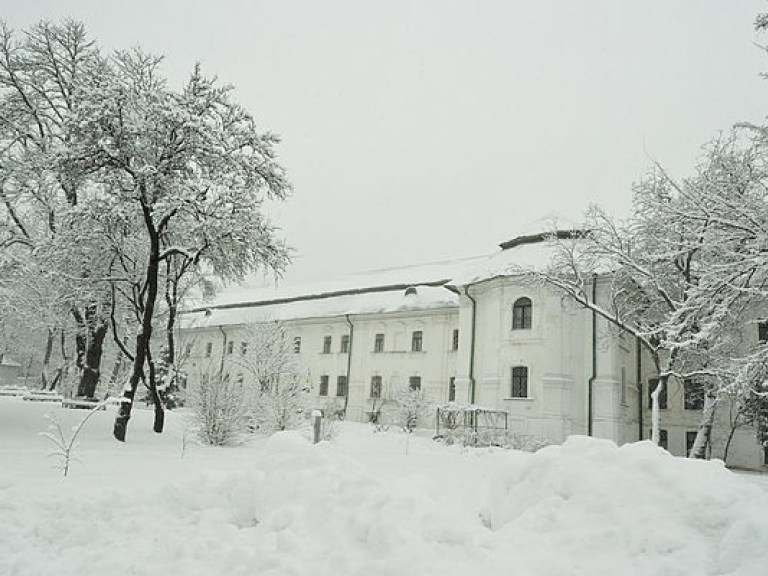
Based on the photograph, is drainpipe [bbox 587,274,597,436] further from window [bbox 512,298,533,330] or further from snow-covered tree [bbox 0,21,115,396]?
snow-covered tree [bbox 0,21,115,396]

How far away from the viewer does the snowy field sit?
4.78 m

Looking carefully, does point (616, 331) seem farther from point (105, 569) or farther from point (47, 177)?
point (105, 569)

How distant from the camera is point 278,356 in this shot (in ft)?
108

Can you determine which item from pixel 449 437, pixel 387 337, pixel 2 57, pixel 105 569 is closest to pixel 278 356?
pixel 387 337

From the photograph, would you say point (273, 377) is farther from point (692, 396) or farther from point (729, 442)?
point (729, 442)

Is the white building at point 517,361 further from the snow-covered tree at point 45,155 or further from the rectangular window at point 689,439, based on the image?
the snow-covered tree at point 45,155

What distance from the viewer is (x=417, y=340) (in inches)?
1425

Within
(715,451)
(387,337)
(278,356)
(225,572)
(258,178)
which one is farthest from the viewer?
(387,337)

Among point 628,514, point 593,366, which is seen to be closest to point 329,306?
point 593,366

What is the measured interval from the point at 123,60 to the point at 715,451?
25.1 m

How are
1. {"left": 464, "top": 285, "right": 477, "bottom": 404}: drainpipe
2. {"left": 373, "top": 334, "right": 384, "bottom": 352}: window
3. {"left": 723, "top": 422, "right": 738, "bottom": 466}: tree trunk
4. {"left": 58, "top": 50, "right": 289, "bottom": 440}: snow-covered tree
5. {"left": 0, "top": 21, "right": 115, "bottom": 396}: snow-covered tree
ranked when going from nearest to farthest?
{"left": 58, "top": 50, "right": 289, "bottom": 440}: snow-covered tree < {"left": 0, "top": 21, "right": 115, "bottom": 396}: snow-covered tree < {"left": 723, "top": 422, "right": 738, "bottom": 466}: tree trunk < {"left": 464, "top": 285, "right": 477, "bottom": 404}: drainpipe < {"left": 373, "top": 334, "right": 384, "bottom": 352}: window

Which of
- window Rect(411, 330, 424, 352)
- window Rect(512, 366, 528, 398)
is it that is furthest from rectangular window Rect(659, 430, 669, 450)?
window Rect(411, 330, 424, 352)

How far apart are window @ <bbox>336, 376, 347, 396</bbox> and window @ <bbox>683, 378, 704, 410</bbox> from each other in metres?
20.1

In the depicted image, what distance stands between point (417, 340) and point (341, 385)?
21.8 feet
